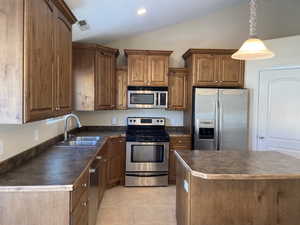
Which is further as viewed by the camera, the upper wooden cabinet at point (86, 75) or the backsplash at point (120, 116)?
the backsplash at point (120, 116)

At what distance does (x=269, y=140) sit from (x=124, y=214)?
2.73 meters

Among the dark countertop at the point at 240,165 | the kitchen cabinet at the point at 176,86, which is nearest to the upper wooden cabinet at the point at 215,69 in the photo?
the kitchen cabinet at the point at 176,86

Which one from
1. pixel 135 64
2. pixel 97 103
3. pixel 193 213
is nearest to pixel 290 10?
pixel 135 64

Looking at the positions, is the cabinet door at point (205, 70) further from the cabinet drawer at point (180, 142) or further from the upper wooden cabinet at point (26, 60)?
the upper wooden cabinet at point (26, 60)

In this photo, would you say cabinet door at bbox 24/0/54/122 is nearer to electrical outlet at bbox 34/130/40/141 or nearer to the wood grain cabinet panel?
electrical outlet at bbox 34/130/40/141

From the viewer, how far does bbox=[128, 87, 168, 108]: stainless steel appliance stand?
4642 mm

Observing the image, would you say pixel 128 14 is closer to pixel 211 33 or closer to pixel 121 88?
pixel 121 88

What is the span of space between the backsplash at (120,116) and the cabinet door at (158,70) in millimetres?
695

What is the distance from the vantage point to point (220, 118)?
4.32 meters

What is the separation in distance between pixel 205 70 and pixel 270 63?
1068mm

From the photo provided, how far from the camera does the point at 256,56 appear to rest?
2.56m

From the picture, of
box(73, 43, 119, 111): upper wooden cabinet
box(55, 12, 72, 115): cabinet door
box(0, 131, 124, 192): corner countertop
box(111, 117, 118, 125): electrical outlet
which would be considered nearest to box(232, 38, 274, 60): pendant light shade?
box(55, 12, 72, 115): cabinet door

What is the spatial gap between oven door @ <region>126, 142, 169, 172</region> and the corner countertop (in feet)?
5.18

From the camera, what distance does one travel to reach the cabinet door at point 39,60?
5.44 feet
